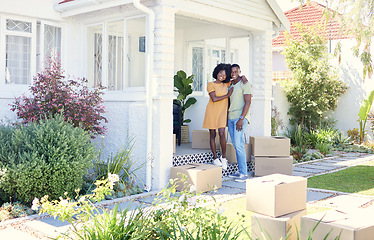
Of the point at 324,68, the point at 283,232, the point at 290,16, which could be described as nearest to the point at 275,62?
the point at 290,16

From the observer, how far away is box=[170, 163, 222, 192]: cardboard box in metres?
7.18

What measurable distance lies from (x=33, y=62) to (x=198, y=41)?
4.37 meters

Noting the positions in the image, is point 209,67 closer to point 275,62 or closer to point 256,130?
point 256,130

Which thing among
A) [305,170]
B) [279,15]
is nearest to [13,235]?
[305,170]

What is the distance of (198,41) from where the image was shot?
11.3 meters

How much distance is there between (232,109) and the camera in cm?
831

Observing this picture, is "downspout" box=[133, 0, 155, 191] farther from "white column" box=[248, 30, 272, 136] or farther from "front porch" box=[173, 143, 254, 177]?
"white column" box=[248, 30, 272, 136]

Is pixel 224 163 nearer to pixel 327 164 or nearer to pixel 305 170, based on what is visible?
pixel 305 170

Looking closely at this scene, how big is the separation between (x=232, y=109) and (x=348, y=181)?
256cm

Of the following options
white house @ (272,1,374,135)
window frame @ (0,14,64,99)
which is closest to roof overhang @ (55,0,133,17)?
window frame @ (0,14,64,99)

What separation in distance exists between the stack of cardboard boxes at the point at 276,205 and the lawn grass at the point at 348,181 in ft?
10.1

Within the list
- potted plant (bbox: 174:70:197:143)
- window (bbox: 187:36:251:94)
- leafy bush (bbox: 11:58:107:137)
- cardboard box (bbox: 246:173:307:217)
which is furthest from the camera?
window (bbox: 187:36:251:94)

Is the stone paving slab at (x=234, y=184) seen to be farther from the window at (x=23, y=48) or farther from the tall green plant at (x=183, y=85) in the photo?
the window at (x=23, y=48)

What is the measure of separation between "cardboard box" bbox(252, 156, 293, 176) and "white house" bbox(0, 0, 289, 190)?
4.11ft
